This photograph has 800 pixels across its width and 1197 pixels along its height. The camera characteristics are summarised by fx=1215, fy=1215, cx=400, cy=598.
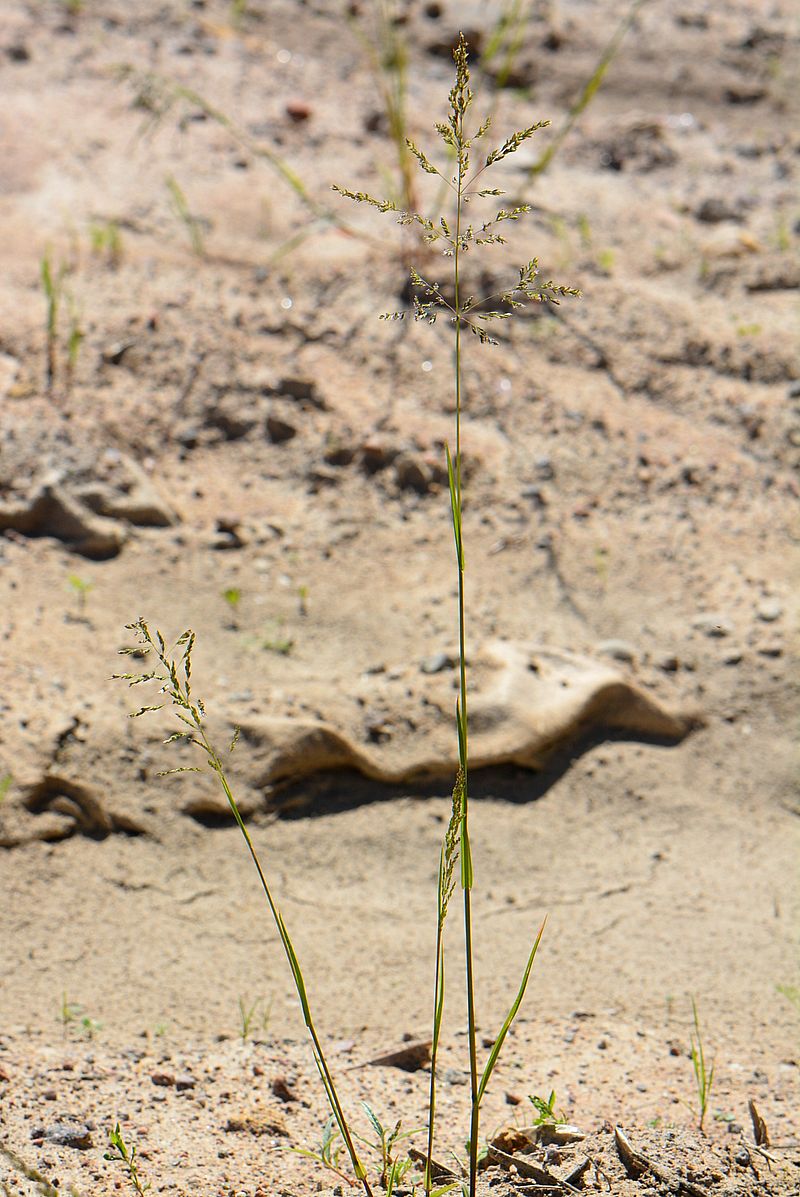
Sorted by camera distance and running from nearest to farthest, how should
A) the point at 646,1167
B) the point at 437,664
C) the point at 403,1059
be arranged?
the point at 646,1167
the point at 403,1059
the point at 437,664

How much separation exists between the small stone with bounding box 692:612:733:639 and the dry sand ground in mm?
16

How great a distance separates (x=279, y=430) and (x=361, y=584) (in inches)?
23.1

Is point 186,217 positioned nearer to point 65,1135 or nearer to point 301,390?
point 301,390

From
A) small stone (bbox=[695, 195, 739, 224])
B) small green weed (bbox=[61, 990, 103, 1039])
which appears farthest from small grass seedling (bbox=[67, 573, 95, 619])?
small stone (bbox=[695, 195, 739, 224])

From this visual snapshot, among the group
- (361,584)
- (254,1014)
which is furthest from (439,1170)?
(361,584)

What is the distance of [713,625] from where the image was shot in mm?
3215

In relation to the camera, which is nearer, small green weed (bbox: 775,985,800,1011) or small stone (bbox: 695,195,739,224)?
small green weed (bbox: 775,985,800,1011)

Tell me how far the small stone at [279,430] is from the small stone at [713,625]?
1.26 meters

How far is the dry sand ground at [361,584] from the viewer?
212cm

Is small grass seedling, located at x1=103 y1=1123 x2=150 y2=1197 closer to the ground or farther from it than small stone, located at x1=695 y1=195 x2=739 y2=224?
closer to the ground

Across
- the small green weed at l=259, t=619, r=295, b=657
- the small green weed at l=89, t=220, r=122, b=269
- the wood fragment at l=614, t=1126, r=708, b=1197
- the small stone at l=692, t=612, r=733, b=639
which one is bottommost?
the wood fragment at l=614, t=1126, r=708, b=1197

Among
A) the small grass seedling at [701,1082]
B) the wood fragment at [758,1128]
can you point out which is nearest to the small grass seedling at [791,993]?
the small grass seedling at [701,1082]

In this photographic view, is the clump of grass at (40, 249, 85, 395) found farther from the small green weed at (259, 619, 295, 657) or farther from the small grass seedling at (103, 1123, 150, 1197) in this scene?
the small grass seedling at (103, 1123, 150, 1197)

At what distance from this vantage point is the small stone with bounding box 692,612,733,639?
3201 mm
